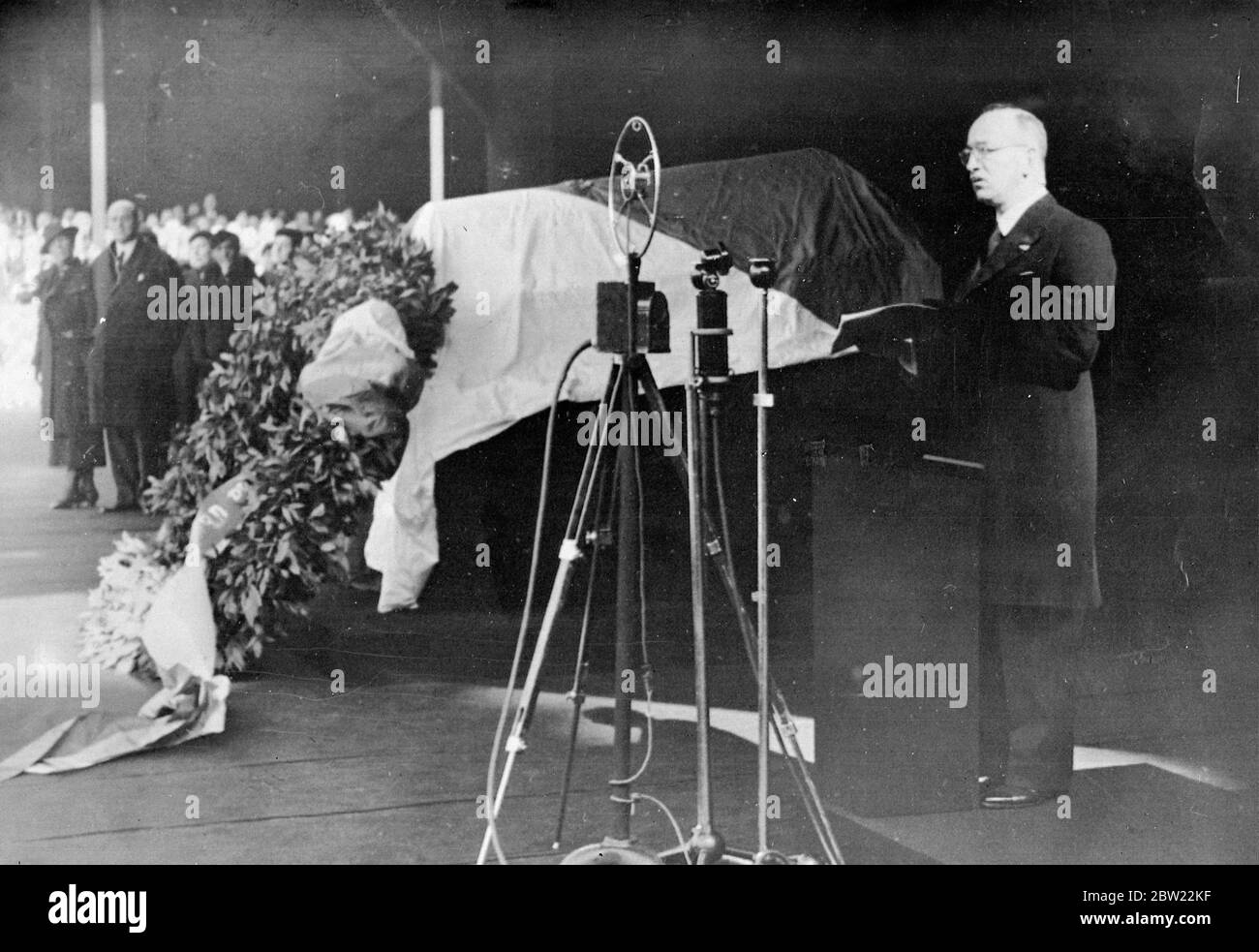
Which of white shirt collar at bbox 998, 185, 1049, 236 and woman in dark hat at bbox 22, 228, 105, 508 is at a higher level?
white shirt collar at bbox 998, 185, 1049, 236

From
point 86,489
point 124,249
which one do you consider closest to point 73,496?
point 86,489

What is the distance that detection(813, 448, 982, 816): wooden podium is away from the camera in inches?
136

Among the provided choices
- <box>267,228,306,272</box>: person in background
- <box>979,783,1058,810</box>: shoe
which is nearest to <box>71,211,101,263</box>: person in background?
<box>267,228,306,272</box>: person in background

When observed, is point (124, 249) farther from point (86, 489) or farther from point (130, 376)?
point (86, 489)

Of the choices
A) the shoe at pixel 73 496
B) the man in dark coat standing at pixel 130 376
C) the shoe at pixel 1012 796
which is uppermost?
the man in dark coat standing at pixel 130 376

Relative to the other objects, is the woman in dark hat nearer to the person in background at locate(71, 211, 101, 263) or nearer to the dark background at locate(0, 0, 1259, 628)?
the person in background at locate(71, 211, 101, 263)

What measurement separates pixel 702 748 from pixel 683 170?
58.9 inches

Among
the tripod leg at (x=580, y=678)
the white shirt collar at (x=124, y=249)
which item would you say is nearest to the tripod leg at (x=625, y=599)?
→ the tripod leg at (x=580, y=678)

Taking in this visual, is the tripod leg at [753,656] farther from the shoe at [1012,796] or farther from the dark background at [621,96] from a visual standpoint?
the dark background at [621,96]

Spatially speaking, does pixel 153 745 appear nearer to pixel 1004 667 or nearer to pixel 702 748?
pixel 702 748

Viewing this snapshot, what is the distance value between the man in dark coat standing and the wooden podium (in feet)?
5.79

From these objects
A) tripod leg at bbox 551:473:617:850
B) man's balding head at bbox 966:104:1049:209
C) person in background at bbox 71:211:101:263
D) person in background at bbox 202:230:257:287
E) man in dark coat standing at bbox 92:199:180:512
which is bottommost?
tripod leg at bbox 551:473:617:850

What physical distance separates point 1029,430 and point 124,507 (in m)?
2.41

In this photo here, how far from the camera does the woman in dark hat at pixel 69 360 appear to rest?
144 inches
